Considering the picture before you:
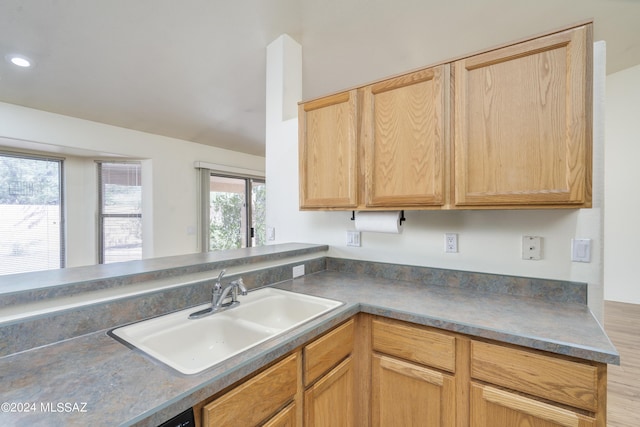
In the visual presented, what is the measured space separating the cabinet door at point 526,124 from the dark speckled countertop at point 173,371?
50cm

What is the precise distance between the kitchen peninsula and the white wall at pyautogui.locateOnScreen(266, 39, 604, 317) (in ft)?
0.25

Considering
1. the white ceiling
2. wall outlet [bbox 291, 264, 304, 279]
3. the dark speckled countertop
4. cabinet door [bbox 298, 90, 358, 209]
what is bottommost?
the dark speckled countertop

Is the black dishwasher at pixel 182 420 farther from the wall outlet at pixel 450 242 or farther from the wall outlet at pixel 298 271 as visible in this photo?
the wall outlet at pixel 450 242

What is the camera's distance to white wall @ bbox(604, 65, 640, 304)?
3.52 m

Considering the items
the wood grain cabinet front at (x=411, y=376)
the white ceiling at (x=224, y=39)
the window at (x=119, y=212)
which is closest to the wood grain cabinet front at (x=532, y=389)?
the wood grain cabinet front at (x=411, y=376)

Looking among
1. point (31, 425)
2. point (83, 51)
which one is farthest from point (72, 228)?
point (31, 425)

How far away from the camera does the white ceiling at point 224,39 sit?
204cm

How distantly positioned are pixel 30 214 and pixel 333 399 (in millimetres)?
4010

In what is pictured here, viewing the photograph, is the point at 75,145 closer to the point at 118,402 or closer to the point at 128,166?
the point at 128,166

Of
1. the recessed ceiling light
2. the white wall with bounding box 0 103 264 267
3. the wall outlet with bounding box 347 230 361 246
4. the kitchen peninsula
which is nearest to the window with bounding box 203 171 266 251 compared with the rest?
the white wall with bounding box 0 103 264 267

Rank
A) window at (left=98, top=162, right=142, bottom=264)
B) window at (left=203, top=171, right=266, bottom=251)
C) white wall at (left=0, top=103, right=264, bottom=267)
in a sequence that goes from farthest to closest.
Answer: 1. window at (left=203, top=171, right=266, bottom=251)
2. window at (left=98, top=162, right=142, bottom=264)
3. white wall at (left=0, top=103, right=264, bottom=267)

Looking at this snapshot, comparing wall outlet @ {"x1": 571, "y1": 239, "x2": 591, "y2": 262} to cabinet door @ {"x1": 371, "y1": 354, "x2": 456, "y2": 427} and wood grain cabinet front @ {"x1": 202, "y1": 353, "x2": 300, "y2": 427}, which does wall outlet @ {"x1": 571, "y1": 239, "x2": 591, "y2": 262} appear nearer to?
cabinet door @ {"x1": 371, "y1": 354, "x2": 456, "y2": 427}

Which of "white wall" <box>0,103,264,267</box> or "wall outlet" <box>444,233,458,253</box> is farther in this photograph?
"white wall" <box>0,103,264,267</box>

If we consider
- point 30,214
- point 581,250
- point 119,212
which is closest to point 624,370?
point 581,250
